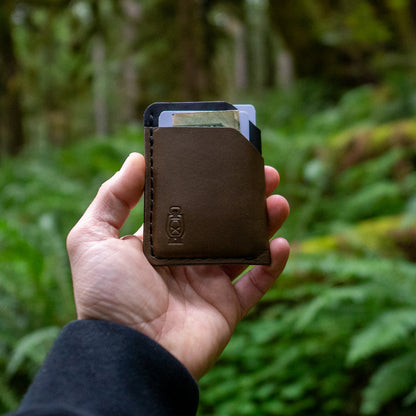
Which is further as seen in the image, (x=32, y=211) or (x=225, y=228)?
(x=32, y=211)

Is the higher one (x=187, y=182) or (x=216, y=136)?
(x=216, y=136)

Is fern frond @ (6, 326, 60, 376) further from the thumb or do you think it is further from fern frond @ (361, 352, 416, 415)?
fern frond @ (361, 352, 416, 415)

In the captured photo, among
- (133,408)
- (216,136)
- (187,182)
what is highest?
(216,136)

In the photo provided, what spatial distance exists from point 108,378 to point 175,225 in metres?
0.46

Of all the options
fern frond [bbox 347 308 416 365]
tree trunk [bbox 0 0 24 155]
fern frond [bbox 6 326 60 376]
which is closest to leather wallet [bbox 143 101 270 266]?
fern frond [bbox 347 308 416 365]

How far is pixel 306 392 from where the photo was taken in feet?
7.27

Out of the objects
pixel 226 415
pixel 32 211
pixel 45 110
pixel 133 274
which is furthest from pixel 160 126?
pixel 45 110

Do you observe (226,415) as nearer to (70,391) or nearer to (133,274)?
(133,274)

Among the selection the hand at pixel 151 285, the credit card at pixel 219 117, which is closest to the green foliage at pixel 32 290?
the hand at pixel 151 285

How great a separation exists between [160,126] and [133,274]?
1.46ft

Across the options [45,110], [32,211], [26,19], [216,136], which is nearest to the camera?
[216,136]

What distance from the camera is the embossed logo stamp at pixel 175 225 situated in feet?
4.03

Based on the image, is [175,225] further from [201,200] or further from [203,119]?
[203,119]

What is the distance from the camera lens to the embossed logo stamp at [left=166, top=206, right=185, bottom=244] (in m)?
1.23
